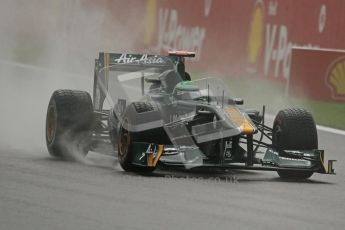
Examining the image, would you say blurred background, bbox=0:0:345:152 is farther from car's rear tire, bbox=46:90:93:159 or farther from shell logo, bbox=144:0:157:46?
car's rear tire, bbox=46:90:93:159

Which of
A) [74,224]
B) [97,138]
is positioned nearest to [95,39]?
[97,138]

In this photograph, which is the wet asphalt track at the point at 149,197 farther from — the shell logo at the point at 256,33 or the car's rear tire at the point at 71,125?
the shell logo at the point at 256,33

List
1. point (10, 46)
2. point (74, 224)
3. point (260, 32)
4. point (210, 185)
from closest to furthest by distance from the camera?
1. point (74, 224)
2. point (210, 185)
3. point (260, 32)
4. point (10, 46)

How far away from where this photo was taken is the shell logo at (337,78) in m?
18.9

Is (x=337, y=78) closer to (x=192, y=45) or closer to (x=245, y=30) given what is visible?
(x=245, y=30)

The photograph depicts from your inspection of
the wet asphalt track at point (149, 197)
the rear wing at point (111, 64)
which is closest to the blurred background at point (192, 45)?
the rear wing at point (111, 64)

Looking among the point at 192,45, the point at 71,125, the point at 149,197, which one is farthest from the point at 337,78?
the point at 149,197

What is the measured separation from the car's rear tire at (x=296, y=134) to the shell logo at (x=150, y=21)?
54.4 ft

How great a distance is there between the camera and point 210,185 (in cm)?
1000

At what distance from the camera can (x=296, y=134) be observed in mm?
10836

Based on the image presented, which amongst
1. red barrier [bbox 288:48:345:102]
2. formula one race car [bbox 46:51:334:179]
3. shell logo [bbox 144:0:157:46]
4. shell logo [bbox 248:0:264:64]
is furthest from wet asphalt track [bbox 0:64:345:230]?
shell logo [bbox 144:0:157:46]

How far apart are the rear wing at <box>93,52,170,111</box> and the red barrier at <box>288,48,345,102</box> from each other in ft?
23.0

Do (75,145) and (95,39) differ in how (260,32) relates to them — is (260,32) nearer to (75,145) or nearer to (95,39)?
(95,39)

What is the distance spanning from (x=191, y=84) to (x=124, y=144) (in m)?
1.12
